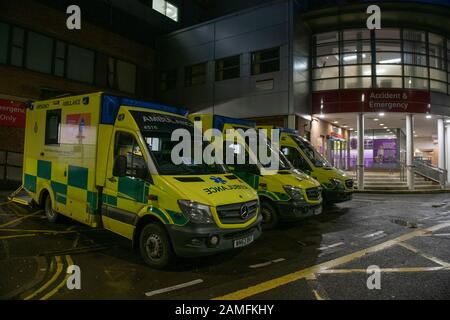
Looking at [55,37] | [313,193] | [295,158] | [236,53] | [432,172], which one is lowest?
[313,193]

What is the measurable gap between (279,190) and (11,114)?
14.3m

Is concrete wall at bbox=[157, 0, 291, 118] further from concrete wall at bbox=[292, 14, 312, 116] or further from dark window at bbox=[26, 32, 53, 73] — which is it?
dark window at bbox=[26, 32, 53, 73]

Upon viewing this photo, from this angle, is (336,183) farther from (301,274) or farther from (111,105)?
(111,105)

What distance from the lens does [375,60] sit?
732 inches

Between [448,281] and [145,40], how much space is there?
22.2 m

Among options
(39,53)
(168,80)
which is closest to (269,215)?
(39,53)

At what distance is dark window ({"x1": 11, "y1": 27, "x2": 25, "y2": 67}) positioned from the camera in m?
16.2

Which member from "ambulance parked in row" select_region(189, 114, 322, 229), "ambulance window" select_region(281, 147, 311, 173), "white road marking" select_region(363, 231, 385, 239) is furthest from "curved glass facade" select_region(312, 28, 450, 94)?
"white road marking" select_region(363, 231, 385, 239)

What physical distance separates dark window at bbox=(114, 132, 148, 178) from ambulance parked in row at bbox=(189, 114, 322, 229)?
248cm

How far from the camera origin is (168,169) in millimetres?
5457

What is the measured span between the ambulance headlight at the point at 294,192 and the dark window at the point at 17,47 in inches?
602
